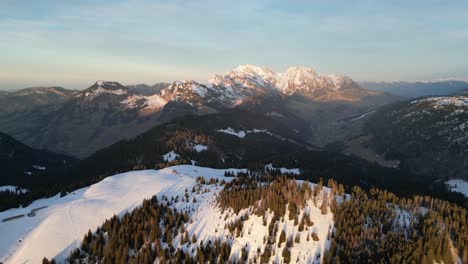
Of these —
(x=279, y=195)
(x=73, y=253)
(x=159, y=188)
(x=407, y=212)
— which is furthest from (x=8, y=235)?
(x=407, y=212)

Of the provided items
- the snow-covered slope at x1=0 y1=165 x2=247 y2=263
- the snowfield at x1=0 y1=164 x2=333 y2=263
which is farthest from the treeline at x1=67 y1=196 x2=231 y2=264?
the snow-covered slope at x1=0 y1=165 x2=247 y2=263

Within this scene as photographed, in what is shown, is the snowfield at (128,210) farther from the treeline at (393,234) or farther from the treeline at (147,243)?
the treeline at (393,234)

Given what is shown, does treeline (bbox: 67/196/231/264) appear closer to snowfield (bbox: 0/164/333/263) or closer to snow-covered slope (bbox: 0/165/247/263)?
snowfield (bbox: 0/164/333/263)

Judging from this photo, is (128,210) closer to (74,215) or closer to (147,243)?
(74,215)

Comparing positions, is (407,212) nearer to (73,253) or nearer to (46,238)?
(73,253)

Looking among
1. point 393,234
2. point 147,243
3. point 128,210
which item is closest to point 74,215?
point 128,210

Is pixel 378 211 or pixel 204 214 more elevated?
pixel 378 211

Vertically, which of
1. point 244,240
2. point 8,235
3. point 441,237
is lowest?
point 8,235

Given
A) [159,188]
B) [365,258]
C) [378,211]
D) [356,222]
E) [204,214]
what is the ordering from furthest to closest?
[159,188], [204,214], [378,211], [356,222], [365,258]
